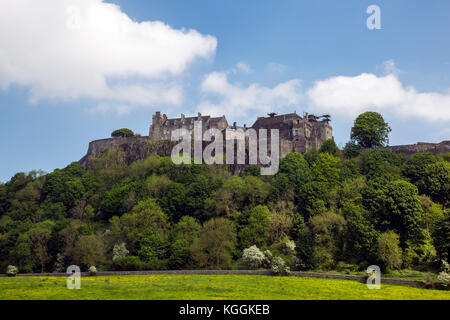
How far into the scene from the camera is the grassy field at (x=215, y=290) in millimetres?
34906

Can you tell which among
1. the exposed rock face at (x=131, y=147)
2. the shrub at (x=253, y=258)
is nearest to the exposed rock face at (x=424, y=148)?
the shrub at (x=253, y=258)

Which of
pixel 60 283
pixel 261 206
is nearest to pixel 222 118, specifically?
pixel 261 206

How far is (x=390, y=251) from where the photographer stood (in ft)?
147

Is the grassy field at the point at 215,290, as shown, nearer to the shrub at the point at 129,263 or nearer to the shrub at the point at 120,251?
the shrub at the point at 129,263

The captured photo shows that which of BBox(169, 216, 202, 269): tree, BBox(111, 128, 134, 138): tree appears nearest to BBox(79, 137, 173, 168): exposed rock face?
BBox(111, 128, 134, 138): tree

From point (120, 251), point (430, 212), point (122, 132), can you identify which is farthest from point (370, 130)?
point (122, 132)

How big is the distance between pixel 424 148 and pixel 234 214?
36.8m

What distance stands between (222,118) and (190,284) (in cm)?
6103

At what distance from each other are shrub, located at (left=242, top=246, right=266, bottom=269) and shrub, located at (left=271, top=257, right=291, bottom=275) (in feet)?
14.4

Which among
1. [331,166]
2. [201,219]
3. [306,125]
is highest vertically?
[306,125]

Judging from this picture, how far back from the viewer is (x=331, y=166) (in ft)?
234

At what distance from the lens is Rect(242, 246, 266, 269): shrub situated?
52.4 metres
